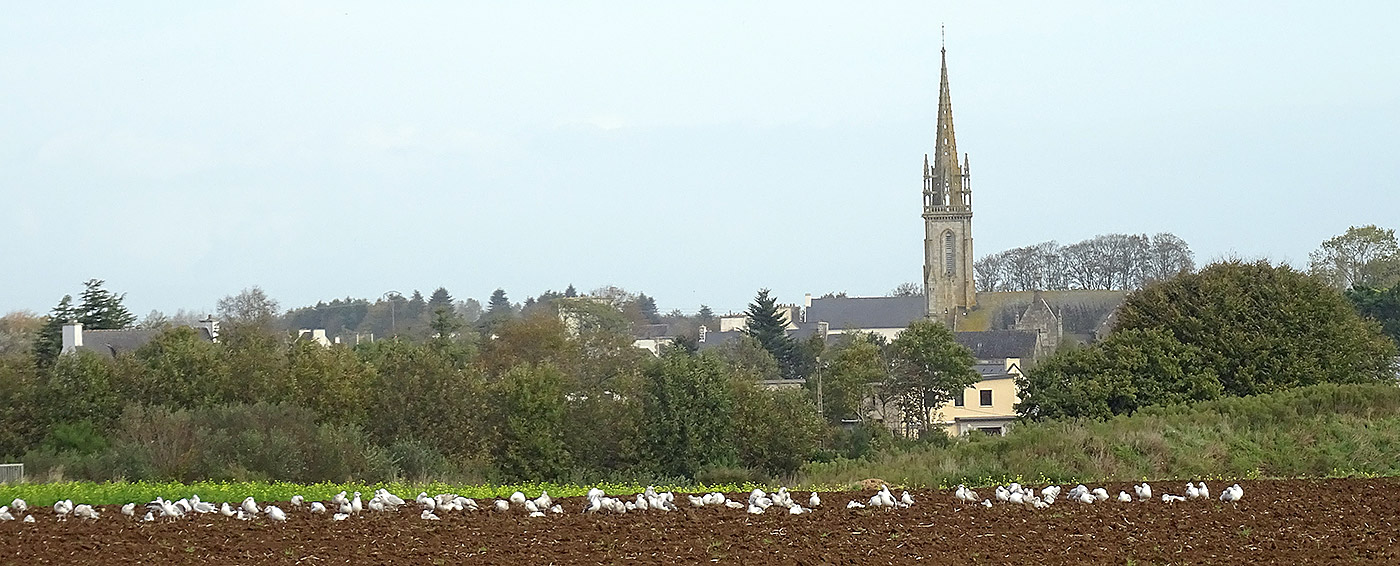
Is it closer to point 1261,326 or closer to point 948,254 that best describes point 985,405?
point 1261,326

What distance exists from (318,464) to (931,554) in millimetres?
15770

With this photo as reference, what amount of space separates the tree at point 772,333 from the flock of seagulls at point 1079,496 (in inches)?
2550

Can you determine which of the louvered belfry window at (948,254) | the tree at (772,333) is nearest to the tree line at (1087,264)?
the louvered belfry window at (948,254)

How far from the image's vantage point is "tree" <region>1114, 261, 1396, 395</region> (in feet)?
84.0

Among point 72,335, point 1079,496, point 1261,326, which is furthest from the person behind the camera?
point 72,335

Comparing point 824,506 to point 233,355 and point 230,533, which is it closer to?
point 230,533

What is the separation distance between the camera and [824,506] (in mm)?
11820

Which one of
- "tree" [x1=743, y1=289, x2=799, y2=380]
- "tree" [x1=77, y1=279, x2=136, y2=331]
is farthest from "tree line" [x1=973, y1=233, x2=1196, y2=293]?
"tree" [x1=77, y1=279, x2=136, y2=331]

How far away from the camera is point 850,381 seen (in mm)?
52969

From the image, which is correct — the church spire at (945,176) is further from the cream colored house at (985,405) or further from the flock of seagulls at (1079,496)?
the flock of seagulls at (1079,496)

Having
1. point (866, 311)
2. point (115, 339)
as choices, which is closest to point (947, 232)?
point (866, 311)

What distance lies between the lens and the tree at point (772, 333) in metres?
78.5

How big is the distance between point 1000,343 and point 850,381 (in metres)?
31.3

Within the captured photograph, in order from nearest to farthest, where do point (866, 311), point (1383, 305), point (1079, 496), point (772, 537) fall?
point (772, 537)
point (1079, 496)
point (1383, 305)
point (866, 311)
